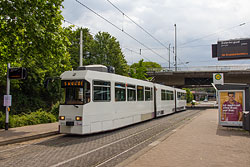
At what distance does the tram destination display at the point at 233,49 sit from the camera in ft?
106

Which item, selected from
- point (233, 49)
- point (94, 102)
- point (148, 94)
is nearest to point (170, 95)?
point (148, 94)

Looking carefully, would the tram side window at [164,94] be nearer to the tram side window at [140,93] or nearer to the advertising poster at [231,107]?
the tram side window at [140,93]

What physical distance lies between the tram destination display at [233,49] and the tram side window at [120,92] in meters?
23.3

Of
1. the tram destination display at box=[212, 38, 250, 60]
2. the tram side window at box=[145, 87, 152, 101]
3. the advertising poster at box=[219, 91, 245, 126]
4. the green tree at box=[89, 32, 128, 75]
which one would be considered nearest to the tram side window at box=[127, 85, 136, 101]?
the tram side window at box=[145, 87, 152, 101]

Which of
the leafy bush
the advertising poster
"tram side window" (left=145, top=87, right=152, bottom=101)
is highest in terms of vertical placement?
"tram side window" (left=145, top=87, right=152, bottom=101)

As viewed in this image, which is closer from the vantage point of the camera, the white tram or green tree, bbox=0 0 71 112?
green tree, bbox=0 0 71 112

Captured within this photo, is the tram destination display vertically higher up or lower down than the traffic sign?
higher up

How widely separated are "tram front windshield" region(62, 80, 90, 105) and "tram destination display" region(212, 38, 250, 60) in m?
26.5

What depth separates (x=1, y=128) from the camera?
45.2 ft

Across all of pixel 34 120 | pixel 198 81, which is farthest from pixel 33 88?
pixel 198 81

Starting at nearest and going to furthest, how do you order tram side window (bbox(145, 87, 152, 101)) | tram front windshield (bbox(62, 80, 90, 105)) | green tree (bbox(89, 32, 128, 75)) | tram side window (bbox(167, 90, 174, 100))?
1. tram front windshield (bbox(62, 80, 90, 105))
2. tram side window (bbox(145, 87, 152, 101))
3. tram side window (bbox(167, 90, 174, 100))
4. green tree (bbox(89, 32, 128, 75))

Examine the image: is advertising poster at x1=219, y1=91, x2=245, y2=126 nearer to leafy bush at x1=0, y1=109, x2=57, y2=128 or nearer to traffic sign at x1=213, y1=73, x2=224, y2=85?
traffic sign at x1=213, y1=73, x2=224, y2=85

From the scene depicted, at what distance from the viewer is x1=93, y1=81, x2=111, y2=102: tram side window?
11.3m

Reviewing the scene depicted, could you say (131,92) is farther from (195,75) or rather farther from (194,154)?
(195,75)
